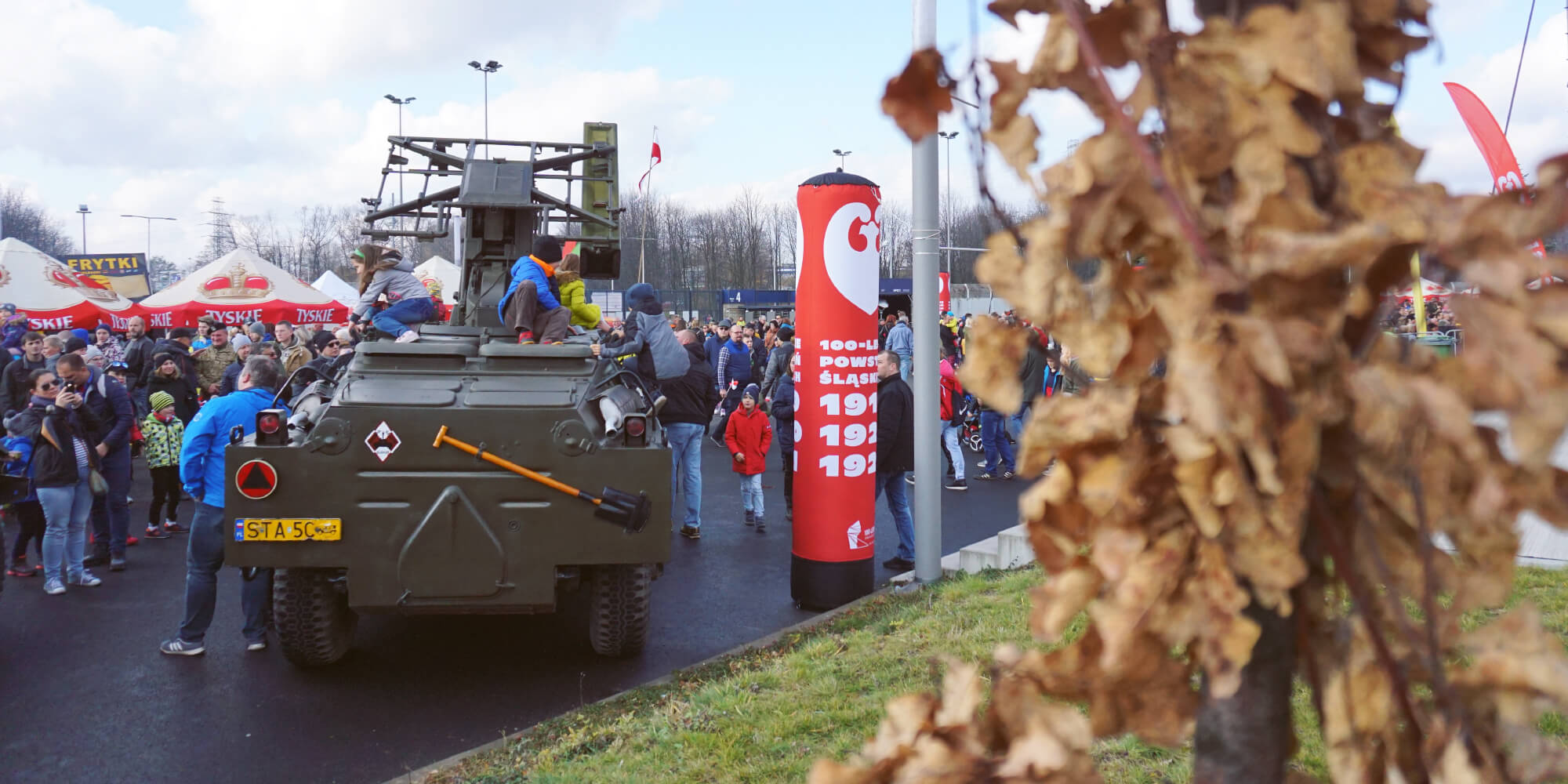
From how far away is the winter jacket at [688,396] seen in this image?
384 inches

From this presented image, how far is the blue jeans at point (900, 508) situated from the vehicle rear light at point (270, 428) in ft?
14.4

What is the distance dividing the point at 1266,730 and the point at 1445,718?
18cm

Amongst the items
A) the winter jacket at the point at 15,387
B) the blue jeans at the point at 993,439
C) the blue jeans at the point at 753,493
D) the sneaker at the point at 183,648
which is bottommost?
the sneaker at the point at 183,648

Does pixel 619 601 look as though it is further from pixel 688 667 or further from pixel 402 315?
pixel 402 315

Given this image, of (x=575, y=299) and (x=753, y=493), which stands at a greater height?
(x=575, y=299)

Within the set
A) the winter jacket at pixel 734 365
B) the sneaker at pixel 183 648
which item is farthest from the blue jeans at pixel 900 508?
the winter jacket at pixel 734 365

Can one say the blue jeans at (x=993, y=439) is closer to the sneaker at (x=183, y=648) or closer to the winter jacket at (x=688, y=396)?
the winter jacket at (x=688, y=396)

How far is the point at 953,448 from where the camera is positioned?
12305 mm

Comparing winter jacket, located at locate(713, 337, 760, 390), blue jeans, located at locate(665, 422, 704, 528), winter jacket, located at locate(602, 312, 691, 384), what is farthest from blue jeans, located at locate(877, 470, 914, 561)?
winter jacket, located at locate(713, 337, 760, 390)

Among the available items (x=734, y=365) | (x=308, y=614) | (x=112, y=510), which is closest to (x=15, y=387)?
(x=112, y=510)

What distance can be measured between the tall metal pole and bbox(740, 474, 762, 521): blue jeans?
2.81 m

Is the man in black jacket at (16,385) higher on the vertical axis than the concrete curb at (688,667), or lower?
higher

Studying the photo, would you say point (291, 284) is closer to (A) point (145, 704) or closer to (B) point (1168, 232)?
(A) point (145, 704)

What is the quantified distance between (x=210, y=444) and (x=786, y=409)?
509 cm
